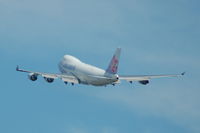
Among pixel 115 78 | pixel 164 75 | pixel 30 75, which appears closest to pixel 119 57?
pixel 115 78

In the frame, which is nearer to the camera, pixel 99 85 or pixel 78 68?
pixel 99 85

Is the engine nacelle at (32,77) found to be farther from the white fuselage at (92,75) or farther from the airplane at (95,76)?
the white fuselage at (92,75)

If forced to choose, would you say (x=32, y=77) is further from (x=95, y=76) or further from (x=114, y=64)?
(x=114, y=64)

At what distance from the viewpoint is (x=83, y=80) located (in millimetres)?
189000

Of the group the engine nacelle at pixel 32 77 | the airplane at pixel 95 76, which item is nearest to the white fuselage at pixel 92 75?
the airplane at pixel 95 76

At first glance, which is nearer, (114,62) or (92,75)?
(114,62)

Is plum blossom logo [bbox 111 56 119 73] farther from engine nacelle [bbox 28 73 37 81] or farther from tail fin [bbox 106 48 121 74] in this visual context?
engine nacelle [bbox 28 73 37 81]

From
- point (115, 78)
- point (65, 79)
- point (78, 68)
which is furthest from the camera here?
point (78, 68)

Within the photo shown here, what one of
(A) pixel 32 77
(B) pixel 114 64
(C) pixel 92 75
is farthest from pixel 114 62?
(A) pixel 32 77

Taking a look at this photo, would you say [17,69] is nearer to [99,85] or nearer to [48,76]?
[48,76]

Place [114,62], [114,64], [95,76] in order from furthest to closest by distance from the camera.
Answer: [95,76], [114,62], [114,64]

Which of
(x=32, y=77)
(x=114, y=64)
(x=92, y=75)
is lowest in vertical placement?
(x=114, y=64)

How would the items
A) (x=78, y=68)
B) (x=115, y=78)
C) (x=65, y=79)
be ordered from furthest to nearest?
(x=78, y=68) → (x=65, y=79) → (x=115, y=78)

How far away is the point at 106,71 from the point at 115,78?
19.7ft
